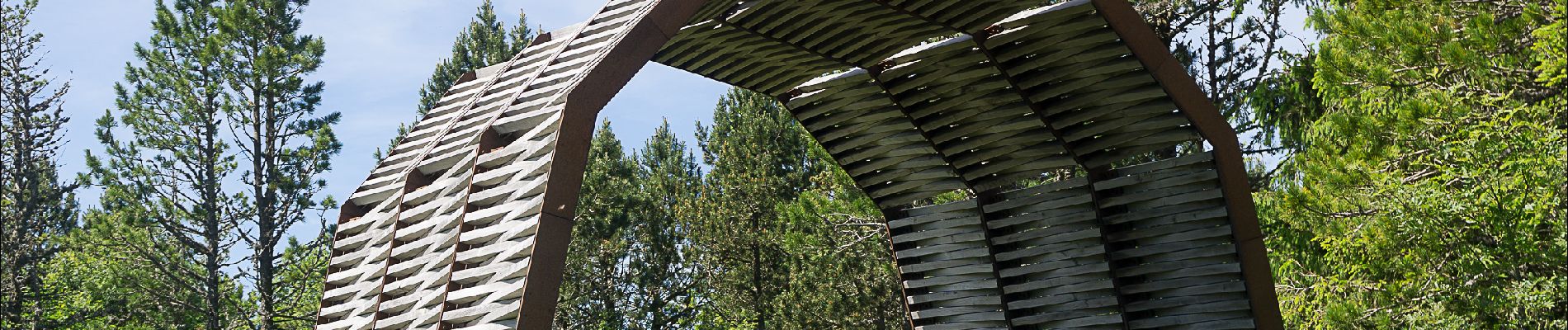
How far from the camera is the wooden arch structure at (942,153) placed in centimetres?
327

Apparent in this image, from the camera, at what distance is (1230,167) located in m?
4.96

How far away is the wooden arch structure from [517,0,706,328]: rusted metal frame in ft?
0.03

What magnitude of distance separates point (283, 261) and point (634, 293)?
471 centimetres

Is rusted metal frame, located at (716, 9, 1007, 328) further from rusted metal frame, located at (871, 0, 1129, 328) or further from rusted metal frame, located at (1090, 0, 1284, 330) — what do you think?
rusted metal frame, located at (1090, 0, 1284, 330)

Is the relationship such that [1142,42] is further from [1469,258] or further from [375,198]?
[1469,258]

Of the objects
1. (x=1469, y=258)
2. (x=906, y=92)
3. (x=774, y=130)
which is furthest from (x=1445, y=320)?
(x=774, y=130)

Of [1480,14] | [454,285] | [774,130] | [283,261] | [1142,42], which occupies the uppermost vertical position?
[774,130]

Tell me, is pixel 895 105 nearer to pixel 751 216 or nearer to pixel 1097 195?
pixel 1097 195

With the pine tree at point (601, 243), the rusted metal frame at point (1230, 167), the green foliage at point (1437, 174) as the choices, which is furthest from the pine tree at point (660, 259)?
the rusted metal frame at point (1230, 167)

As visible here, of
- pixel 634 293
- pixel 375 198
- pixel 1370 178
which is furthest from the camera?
pixel 634 293

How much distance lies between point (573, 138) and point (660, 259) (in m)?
14.4

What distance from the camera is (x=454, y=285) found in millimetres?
3090

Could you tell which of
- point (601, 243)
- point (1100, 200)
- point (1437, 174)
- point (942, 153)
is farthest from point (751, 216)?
point (1100, 200)

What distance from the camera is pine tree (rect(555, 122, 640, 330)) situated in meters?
16.0
